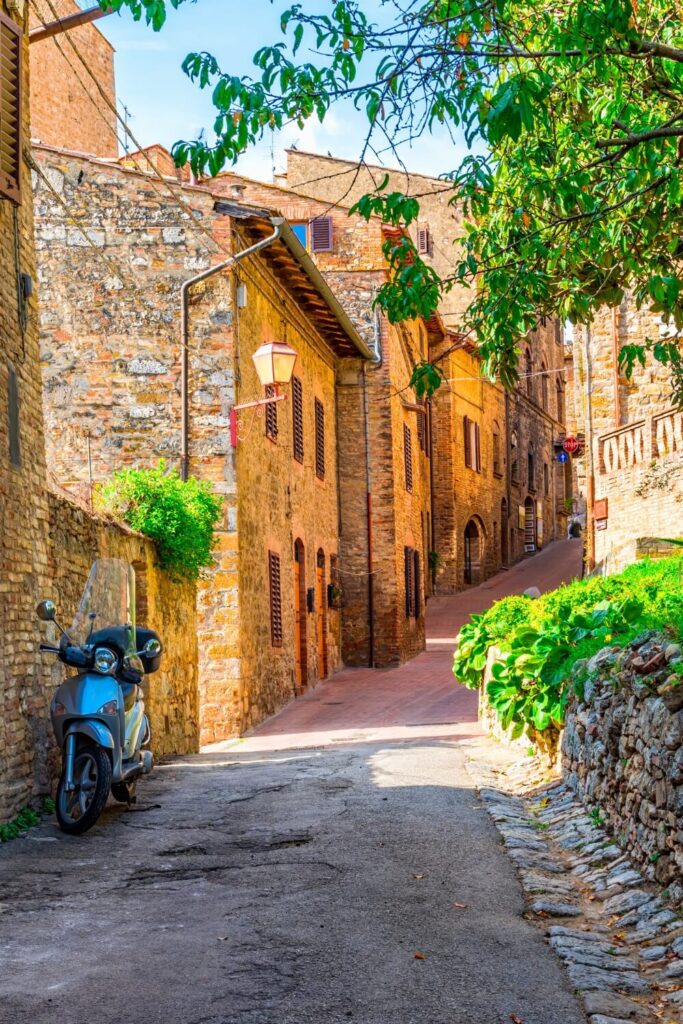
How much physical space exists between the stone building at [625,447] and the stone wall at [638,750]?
10354 millimetres

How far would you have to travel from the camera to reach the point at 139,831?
24.7 feet

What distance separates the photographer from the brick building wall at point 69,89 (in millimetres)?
24031

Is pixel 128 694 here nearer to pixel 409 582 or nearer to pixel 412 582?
pixel 409 582

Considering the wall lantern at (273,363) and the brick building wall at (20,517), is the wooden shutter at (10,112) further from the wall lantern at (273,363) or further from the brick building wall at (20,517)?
the wall lantern at (273,363)

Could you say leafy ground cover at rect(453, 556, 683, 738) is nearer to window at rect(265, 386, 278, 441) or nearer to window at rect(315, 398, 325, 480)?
window at rect(265, 386, 278, 441)

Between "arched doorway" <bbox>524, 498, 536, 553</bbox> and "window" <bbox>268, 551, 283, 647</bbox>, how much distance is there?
29196mm

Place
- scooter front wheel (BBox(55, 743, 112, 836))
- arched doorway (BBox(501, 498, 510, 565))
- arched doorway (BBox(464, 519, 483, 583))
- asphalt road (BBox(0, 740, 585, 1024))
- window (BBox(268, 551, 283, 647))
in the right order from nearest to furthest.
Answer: asphalt road (BBox(0, 740, 585, 1024)) → scooter front wheel (BBox(55, 743, 112, 836)) → window (BBox(268, 551, 283, 647)) → arched doorway (BBox(464, 519, 483, 583)) → arched doorway (BBox(501, 498, 510, 565))

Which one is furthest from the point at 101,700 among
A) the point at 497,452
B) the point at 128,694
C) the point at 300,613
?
the point at 497,452

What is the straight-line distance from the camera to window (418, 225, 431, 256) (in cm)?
3659

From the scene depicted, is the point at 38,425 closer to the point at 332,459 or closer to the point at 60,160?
the point at 60,160

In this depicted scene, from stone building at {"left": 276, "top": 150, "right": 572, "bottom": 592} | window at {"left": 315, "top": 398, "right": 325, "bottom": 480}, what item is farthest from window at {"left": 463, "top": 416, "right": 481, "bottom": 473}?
window at {"left": 315, "top": 398, "right": 325, "bottom": 480}

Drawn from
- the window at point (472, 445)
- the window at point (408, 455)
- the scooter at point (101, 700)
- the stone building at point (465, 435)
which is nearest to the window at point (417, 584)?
the window at point (408, 455)

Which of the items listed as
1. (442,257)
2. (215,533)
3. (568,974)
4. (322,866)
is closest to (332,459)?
(215,533)

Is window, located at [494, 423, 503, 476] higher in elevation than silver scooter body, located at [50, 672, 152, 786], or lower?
higher
